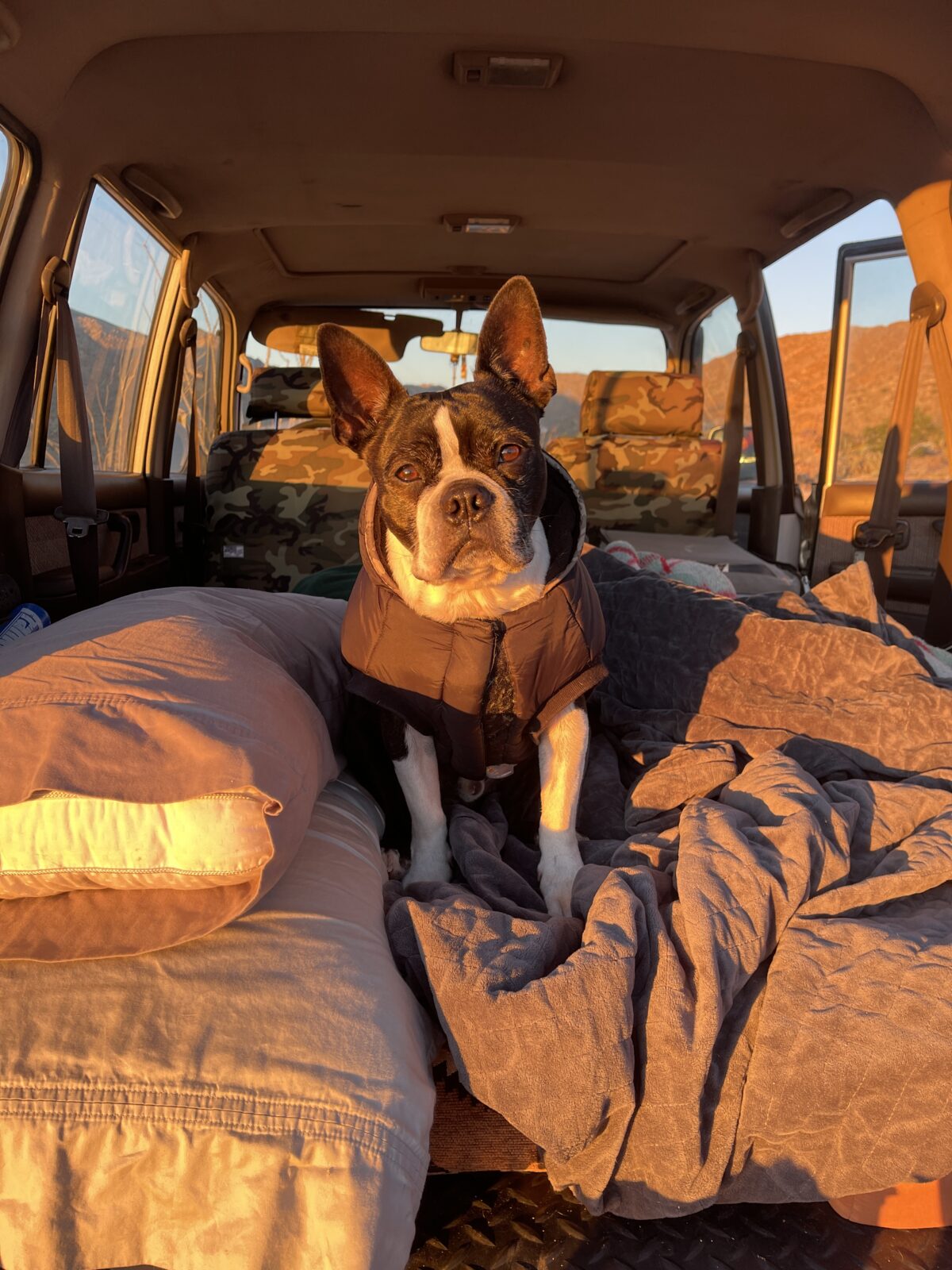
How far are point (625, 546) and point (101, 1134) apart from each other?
3071 millimetres

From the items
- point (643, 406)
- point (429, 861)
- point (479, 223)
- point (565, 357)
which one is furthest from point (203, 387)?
point (429, 861)

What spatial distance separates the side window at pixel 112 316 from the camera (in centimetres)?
338

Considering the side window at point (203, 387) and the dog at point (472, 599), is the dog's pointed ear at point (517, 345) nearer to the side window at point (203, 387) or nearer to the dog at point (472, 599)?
the dog at point (472, 599)

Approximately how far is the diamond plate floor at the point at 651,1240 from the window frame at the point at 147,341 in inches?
109

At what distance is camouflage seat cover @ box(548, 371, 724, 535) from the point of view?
203 inches

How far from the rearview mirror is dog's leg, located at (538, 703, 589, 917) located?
379 cm

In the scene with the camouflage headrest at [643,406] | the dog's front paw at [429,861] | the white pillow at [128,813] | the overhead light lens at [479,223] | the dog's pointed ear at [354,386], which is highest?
the overhead light lens at [479,223]

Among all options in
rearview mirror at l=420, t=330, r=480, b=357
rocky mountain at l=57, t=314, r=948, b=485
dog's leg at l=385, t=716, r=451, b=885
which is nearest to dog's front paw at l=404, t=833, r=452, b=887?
dog's leg at l=385, t=716, r=451, b=885

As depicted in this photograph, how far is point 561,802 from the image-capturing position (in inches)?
85.6

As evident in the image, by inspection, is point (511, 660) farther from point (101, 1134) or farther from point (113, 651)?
point (101, 1134)

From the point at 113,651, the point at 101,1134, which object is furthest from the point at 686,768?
the point at 101,1134

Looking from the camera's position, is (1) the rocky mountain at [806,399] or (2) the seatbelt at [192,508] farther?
(2) the seatbelt at [192,508]

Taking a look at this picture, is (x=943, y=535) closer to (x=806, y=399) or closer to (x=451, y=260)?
(x=806, y=399)

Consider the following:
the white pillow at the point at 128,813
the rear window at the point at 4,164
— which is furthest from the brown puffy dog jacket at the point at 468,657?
the rear window at the point at 4,164
